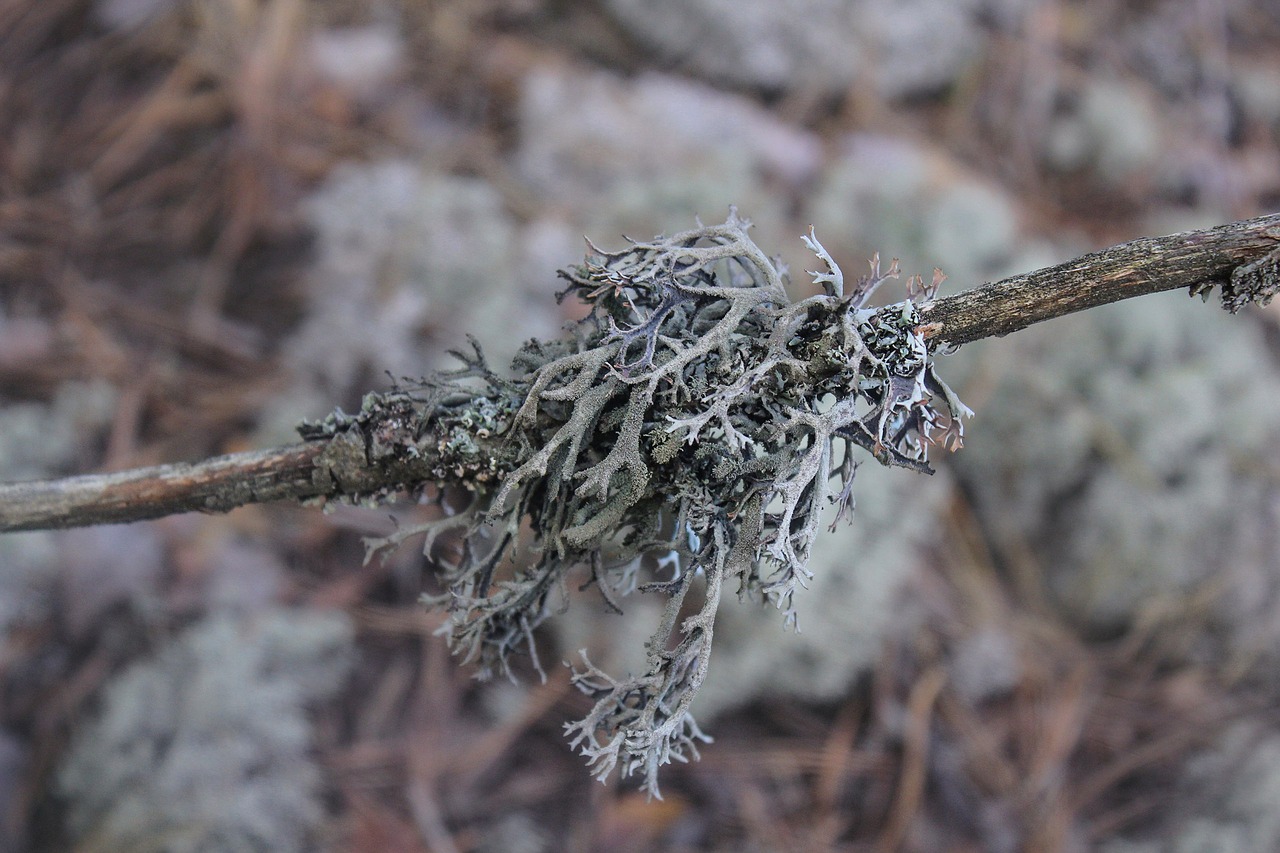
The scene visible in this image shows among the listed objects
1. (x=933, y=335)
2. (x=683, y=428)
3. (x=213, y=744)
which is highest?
(x=933, y=335)

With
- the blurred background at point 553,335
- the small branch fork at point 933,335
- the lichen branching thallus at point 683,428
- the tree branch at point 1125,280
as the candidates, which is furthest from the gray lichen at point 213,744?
the tree branch at point 1125,280

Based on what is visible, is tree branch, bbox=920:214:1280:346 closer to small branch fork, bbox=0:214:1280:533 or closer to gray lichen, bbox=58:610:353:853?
small branch fork, bbox=0:214:1280:533

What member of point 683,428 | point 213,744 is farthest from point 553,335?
point 683,428

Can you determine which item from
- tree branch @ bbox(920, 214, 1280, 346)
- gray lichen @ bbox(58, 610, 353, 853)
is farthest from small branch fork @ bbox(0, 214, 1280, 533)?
gray lichen @ bbox(58, 610, 353, 853)

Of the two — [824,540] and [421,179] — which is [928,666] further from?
[421,179]

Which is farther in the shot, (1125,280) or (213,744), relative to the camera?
(213,744)

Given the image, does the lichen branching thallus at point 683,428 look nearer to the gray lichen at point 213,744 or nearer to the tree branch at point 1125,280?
the tree branch at point 1125,280

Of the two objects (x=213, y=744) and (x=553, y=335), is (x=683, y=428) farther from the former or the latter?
(x=213, y=744)
